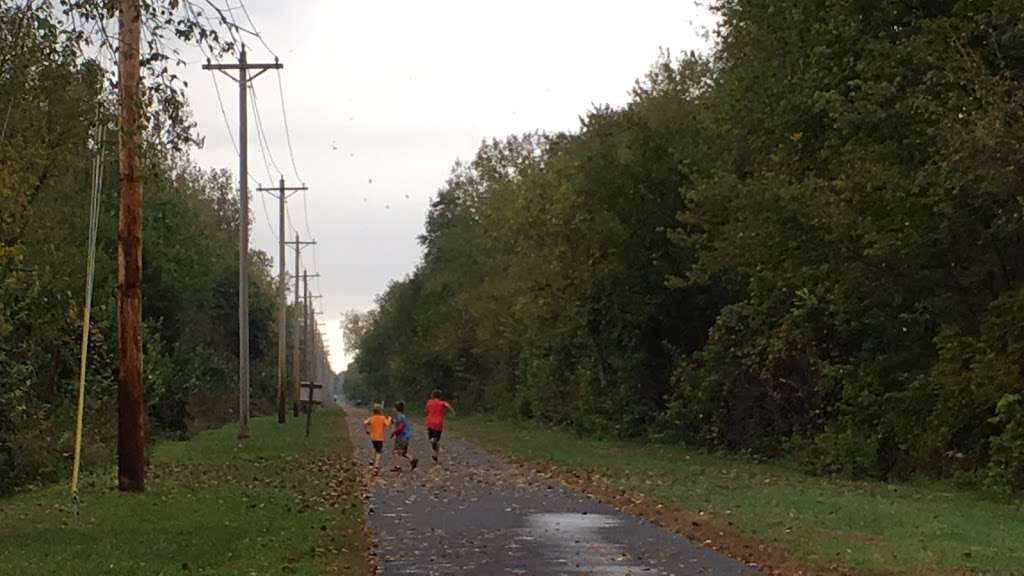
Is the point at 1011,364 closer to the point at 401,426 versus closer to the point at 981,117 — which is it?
the point at 981,117

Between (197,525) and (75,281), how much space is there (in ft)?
80.4

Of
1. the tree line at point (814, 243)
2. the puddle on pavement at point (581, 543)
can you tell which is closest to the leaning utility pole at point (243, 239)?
the tree line at point (814, 243)

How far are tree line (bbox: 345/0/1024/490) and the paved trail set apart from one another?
7649 mm

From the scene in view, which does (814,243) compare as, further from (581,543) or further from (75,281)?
(75,281)

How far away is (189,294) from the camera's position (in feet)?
199

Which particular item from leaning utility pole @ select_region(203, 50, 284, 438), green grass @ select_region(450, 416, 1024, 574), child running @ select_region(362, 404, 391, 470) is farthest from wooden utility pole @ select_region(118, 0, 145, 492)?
leaning utility pole @ select_region(203, 50, 284, 438)

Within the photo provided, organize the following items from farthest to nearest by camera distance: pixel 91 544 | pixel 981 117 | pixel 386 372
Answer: pixel 386 372
pixel 981 117
pixel 91 544

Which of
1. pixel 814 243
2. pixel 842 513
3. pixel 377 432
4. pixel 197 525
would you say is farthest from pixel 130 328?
pixel 814 243

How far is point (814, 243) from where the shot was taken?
28.1 metres

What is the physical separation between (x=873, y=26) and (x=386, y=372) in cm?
11121

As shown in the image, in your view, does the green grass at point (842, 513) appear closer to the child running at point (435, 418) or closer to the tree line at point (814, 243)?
the tree line at point (814, 243)

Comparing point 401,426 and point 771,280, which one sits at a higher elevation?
point 771,280

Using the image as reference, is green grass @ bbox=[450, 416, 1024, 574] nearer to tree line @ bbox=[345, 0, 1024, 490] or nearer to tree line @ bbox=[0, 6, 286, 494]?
tree line @ bbox=[345, 0, 1024, 490]

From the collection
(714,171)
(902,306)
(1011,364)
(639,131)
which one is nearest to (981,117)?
(1011,364)
